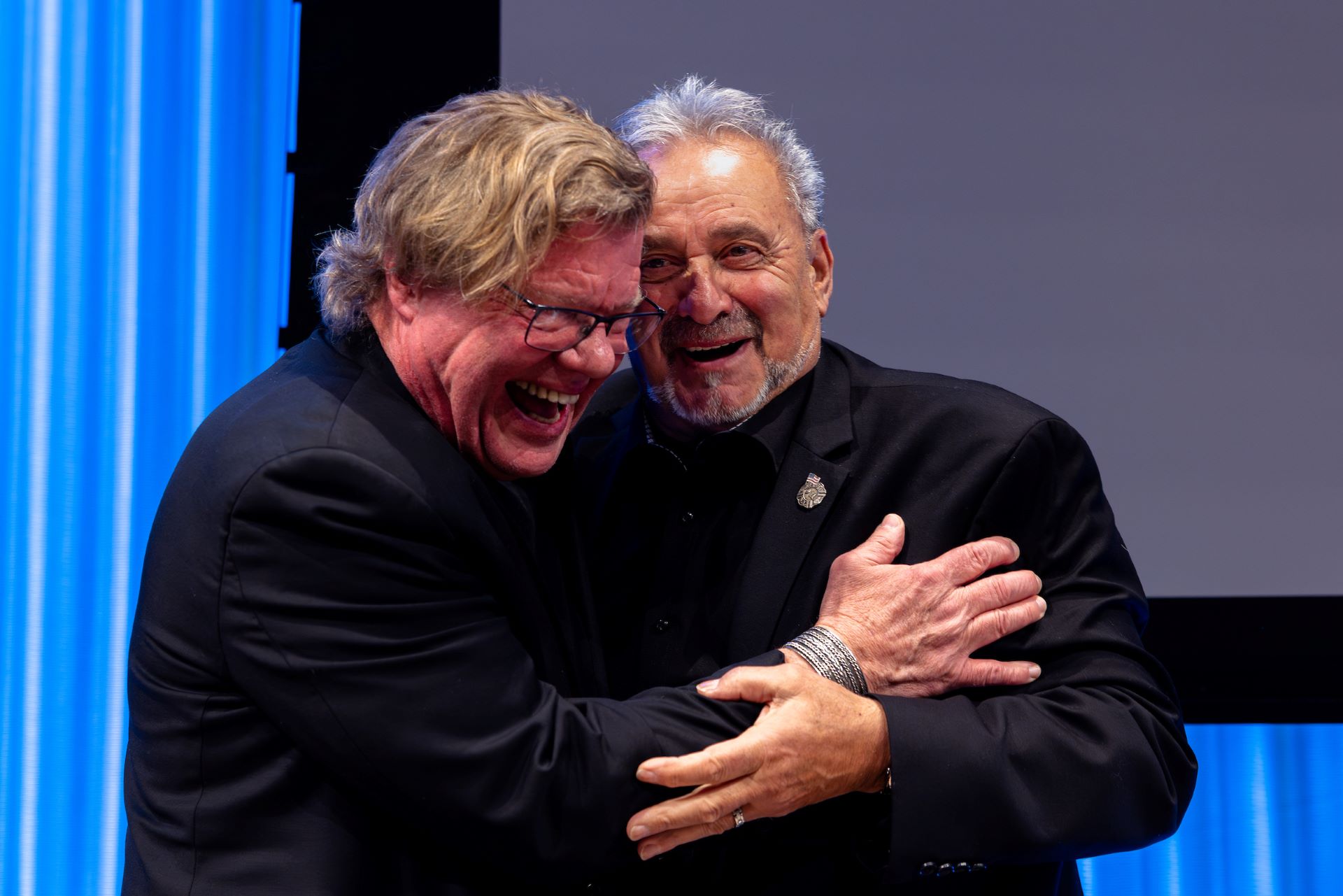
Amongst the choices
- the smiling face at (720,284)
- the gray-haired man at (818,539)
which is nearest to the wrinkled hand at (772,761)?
the gray-haired man at (818,539)

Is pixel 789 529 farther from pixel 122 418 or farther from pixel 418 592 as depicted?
pixel 122 418

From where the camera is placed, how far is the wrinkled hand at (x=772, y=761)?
1571mm

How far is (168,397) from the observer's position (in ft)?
10.5

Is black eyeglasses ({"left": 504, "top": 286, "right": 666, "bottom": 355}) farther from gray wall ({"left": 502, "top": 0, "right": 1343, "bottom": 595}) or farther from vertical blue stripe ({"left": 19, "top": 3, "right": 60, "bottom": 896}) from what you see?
vertical blue stripe ({"left": 19, "top": 3, "right": 60, "bottom": 896})

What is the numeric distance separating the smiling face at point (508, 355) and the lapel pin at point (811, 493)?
38 centimetres

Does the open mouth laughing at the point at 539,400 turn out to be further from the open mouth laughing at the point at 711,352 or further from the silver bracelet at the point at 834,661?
the silver bracelet at the point at 834,661

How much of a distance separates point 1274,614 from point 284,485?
8.83 ft

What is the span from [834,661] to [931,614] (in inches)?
6.2

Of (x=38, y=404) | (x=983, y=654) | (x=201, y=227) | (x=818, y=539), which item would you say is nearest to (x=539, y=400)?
(x=818, y=539)

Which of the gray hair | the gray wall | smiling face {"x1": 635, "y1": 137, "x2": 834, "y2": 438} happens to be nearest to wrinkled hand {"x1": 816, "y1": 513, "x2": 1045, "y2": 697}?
smiling face {"x1": 635, "y1": 137, "x2": 834, "y2": 438}

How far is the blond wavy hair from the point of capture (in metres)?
1.56

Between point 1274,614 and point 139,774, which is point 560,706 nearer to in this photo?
point 139,774

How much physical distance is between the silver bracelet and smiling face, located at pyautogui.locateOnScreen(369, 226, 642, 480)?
44 centimetres

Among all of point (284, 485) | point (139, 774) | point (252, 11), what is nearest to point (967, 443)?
point (284, 485)
